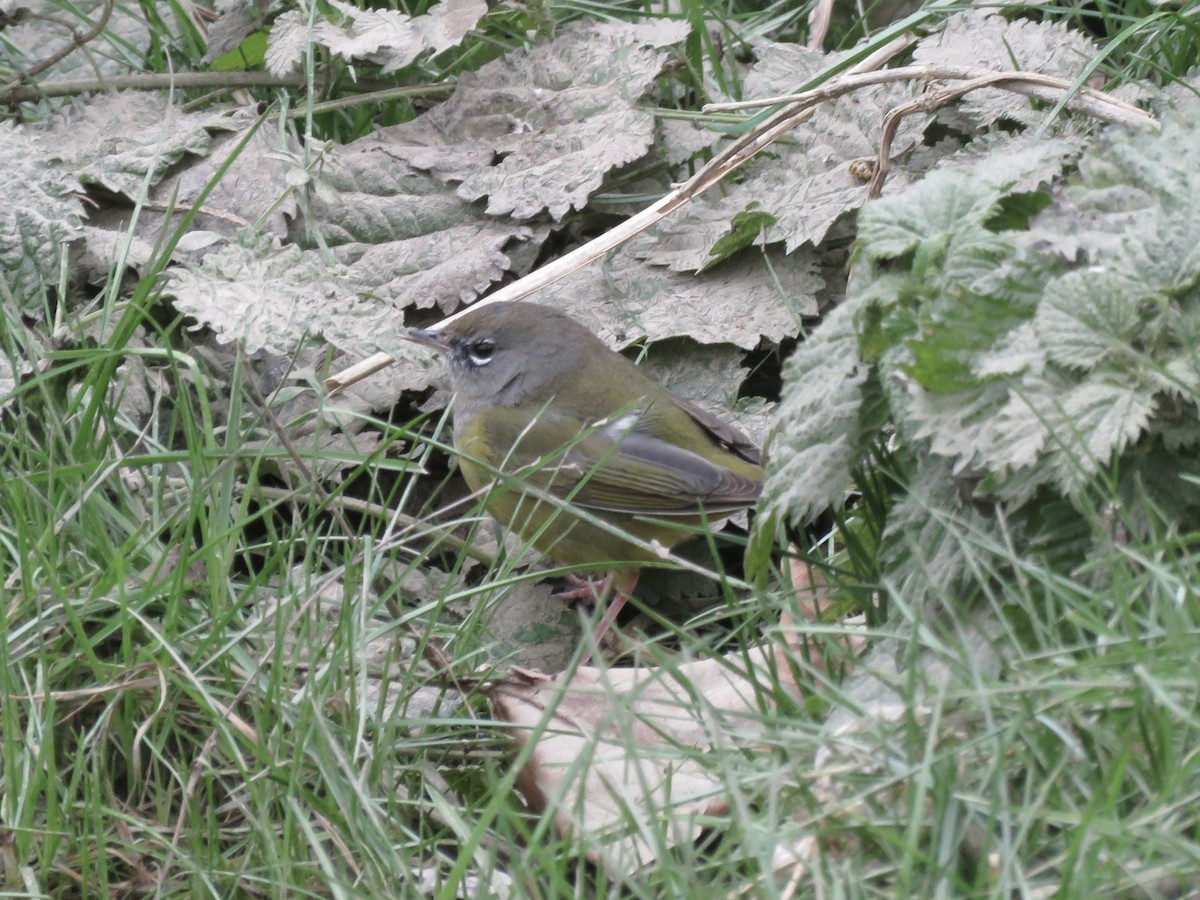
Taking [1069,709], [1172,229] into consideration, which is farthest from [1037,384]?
[1069,709]

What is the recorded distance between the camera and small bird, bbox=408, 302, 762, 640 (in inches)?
165

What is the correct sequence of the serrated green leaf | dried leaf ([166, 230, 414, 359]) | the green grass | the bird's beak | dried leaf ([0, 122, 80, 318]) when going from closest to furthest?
the green grass
the serrated green leaf
dried leaf ([166, 230, 414, 359])
dried leaf ([0, 122, 80, 318])
the bird's beak

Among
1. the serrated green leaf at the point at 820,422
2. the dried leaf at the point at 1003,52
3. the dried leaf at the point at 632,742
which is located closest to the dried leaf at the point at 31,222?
the dried leaf at the point at 632,742

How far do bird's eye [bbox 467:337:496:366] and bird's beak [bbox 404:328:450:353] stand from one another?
8 centimetres

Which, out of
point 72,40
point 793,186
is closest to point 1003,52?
point 793,186

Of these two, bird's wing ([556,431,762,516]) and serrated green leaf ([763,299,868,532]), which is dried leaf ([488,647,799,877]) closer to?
serrated green leaf ([763,299,868,532])

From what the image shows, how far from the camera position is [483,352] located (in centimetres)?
450

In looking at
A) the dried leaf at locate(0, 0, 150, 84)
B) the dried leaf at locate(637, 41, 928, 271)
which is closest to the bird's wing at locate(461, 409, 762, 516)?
the dried leaf at locate(637, 41, 928, 271)

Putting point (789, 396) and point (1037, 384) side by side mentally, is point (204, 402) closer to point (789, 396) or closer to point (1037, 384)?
point (789, 396)

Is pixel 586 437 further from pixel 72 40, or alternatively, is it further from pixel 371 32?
pixel 72 40

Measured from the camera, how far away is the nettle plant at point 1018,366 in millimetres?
2438

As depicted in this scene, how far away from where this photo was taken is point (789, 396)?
279 centimetres

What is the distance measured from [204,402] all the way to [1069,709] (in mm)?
2172

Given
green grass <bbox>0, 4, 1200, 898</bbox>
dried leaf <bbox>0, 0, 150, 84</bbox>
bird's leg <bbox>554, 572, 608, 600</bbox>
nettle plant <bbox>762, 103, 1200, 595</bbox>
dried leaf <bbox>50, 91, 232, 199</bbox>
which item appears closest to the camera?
green grass <bbox>0, 4, 1200, 898</bbox>
